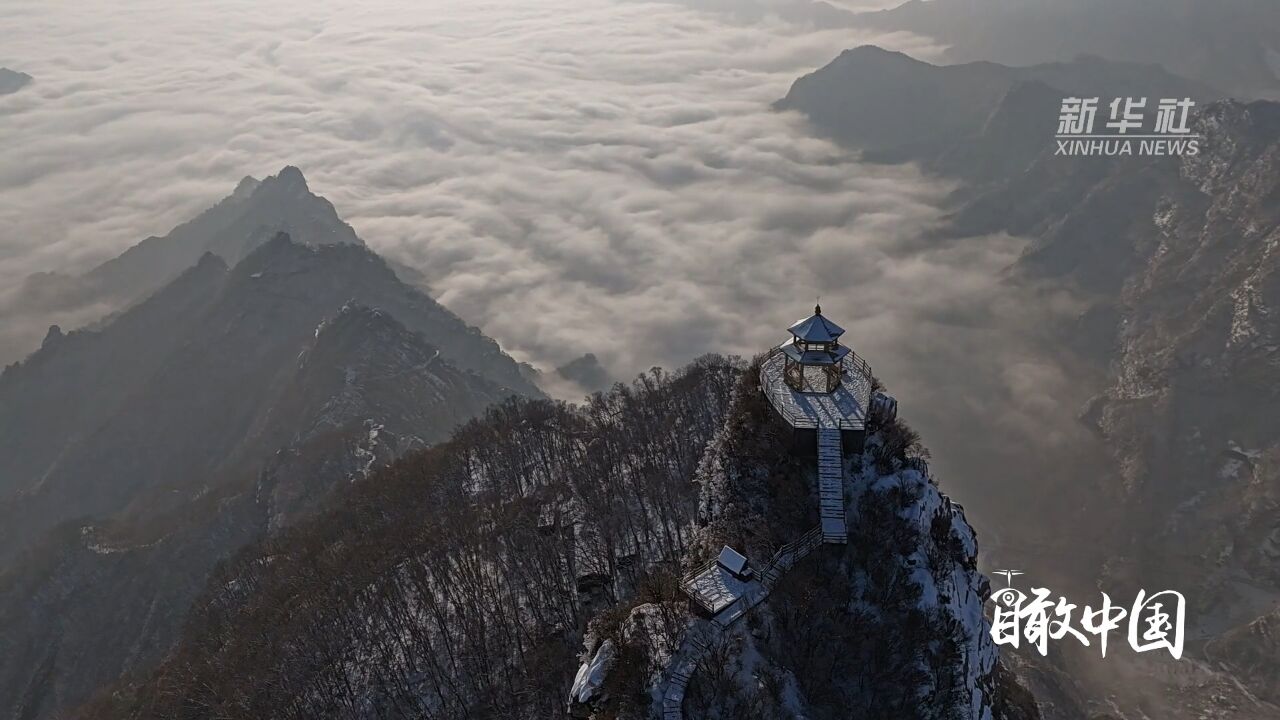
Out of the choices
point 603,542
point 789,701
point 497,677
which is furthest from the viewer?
point 603,542

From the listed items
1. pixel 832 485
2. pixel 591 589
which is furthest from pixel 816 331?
pixel 591 589

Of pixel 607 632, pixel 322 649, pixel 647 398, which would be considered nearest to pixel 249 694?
pixel 322 649

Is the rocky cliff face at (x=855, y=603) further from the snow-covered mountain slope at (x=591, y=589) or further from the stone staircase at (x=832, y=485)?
the stone staircase at (x=832, y=485)

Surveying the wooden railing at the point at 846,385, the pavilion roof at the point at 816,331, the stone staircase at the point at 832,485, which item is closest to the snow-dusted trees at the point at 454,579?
the stone staircase at the point at 832,485

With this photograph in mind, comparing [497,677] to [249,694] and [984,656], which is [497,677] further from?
[984,656]

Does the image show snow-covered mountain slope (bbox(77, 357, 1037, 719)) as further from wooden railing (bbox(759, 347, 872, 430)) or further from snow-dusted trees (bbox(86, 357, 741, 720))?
wooden railing (bbox(759, 347, 872, 430))

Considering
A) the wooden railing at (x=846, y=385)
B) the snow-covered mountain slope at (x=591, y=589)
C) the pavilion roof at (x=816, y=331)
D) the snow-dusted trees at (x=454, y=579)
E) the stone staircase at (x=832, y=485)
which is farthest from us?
the snow-dusted trees at (x=454, y=579)

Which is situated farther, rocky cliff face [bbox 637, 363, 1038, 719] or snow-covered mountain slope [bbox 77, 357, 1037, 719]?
snow-covered mountain slope [bbox 77, 357, 1037, 719]

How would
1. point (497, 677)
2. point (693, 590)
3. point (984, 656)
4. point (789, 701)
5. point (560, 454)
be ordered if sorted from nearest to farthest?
point (789, 701) → point (693, 590) → point (984, 656) → point (497, 677) → point (560, 454)

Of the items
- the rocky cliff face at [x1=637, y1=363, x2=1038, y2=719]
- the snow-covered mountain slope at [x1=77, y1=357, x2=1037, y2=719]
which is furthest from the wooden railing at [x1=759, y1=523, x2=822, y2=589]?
the snow-covered mountain slope at [x1=77, y1=357, x2=1037, y2=719]
